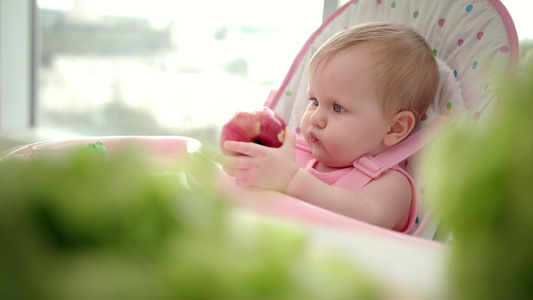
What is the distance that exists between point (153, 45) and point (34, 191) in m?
2.75

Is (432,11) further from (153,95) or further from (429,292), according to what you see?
(153,95)

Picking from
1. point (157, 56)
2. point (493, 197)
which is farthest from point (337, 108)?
point (157, 56)

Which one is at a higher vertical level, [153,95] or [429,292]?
[429,292]

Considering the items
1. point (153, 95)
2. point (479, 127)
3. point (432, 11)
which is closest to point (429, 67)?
point (432, 11)

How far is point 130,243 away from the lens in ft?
0.30

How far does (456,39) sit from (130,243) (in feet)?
3.14

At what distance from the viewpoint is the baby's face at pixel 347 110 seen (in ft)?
2.81

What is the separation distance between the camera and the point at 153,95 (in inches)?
107

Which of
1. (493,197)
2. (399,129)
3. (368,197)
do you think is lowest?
(368,197)

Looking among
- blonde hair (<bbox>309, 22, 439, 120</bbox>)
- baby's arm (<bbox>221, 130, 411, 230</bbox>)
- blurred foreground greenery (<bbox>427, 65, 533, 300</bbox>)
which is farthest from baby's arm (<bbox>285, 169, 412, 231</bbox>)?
blurred foreground greenery (<bbox>427, 65, 533, 300</bbox>)

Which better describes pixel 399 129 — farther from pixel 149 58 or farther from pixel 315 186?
pixel 149 58

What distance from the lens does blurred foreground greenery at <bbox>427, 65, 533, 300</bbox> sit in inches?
3.8

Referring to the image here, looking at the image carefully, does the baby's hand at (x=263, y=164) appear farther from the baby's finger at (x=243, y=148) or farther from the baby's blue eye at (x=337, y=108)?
the baby's blue eye at (x=337, y=108)

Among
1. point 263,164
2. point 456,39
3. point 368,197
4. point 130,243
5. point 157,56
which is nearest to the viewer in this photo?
point 130,243
